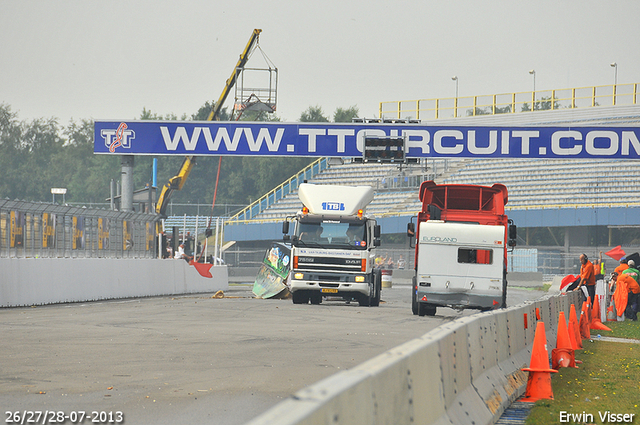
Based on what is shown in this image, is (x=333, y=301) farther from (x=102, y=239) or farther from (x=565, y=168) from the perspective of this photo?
(x=565, y=168)

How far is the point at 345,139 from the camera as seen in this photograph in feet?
108

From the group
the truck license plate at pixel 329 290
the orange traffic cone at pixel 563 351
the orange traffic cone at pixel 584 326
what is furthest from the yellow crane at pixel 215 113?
the orange traffic cone at pixel 563 351

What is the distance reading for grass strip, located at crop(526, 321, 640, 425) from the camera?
795 cm

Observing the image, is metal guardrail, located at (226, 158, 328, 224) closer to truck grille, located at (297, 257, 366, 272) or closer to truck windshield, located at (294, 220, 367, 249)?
truck windshield, located at (294, 220, 367, 249)

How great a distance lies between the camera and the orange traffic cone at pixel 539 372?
896 cm

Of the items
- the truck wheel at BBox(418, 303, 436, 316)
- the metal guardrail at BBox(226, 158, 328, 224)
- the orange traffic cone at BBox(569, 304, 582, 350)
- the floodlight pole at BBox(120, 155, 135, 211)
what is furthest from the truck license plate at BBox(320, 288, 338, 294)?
the metal guardrail at BBox(226, 158, 328, 224)

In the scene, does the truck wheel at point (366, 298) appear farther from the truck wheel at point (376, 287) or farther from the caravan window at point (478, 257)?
the caravan window at point (478, 257)

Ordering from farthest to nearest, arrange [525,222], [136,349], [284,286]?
[525,222] → [284,286] → [136,349]

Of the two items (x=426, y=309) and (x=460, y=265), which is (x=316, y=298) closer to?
(x=426, y=309)

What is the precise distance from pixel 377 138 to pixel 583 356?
1981 cm

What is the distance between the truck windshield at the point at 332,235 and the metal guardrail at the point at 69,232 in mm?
5915

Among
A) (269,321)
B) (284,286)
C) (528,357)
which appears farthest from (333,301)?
(528,357)

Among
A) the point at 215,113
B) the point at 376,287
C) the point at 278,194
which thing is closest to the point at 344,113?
the point at 278,194

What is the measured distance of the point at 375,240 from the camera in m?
24.0
